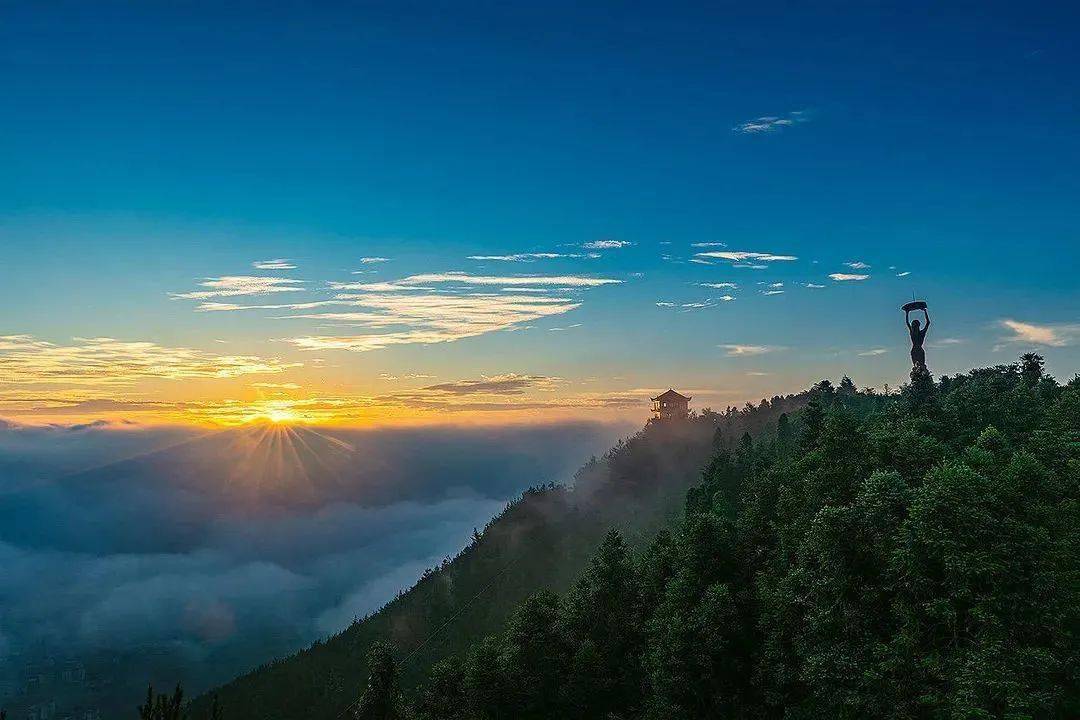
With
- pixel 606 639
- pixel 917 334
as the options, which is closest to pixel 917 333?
pixel 917 334

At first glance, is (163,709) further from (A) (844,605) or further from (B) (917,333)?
(B) (917,333)

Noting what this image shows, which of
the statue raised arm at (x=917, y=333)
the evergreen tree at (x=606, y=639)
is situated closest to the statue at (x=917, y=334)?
the statue raised arm at (x=917, y=333)

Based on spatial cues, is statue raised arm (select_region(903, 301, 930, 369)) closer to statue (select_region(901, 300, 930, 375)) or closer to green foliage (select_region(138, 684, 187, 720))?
statue (select_region(901, 300, 930, 375))

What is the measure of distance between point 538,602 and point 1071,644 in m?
45.9

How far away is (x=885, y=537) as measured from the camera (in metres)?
46.9

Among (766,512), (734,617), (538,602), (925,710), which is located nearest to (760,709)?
(734,617)

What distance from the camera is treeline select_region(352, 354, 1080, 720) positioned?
133 ft

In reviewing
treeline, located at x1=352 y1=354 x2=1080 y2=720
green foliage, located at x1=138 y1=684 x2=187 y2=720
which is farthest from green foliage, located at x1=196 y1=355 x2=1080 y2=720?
green foliage, located at x1=138 y1=684 x2=187 y2=720

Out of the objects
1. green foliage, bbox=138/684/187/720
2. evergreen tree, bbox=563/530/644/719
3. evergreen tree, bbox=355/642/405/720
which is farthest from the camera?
evergreen tree, bbox=563/530/644/719

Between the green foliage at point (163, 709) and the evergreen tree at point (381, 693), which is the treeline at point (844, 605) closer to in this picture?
the evergreen tree at point (381, 693)

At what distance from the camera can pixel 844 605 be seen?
153ft

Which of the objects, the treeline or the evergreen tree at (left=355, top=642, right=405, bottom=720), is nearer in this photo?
the treeline

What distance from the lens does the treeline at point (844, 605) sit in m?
40.4

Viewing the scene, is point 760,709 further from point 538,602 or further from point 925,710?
point 538,602
